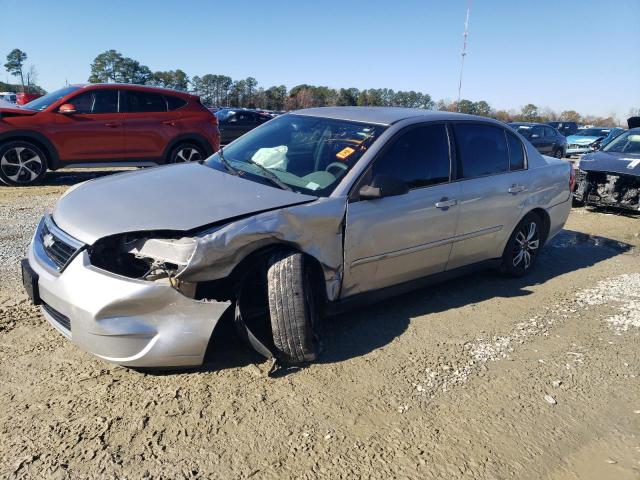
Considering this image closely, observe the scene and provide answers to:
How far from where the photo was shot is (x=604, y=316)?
452cm

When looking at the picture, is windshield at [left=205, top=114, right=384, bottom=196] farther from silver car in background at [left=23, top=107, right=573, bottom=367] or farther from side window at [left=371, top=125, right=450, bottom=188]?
side window at [left=371, top=125, right=450, bottom=188]

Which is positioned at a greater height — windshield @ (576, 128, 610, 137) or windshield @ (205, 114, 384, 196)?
windshield @ (205, 114, 384, 196)

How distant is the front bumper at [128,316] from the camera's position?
2.76 meters

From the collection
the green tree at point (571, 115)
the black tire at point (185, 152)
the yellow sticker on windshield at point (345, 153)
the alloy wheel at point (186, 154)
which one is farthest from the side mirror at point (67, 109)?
the green tree at point (571, 115)

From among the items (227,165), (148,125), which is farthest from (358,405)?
(148,125)

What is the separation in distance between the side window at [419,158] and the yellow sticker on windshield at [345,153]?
0.68 feet

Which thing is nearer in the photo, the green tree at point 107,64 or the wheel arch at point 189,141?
the wheel arch at point 189,141

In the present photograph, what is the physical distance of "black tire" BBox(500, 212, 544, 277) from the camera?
5.09 metres

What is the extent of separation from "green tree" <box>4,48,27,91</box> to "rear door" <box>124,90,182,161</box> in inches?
2828

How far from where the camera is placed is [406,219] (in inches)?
151

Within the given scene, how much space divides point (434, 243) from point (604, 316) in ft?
5.72

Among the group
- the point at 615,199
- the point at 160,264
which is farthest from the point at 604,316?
the point at 615,199

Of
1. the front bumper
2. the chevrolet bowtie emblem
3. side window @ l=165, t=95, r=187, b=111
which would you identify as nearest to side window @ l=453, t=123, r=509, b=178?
the front bumper

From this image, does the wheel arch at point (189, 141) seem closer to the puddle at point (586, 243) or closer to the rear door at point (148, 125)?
the rear door at point (148, 125)
